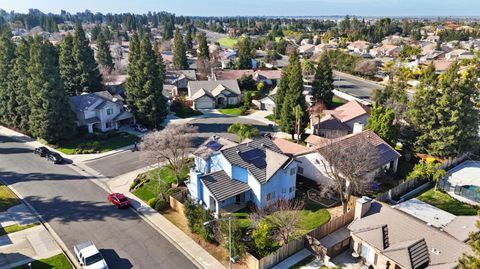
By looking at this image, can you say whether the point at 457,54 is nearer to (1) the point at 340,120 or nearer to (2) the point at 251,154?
(1) the point at 340,120

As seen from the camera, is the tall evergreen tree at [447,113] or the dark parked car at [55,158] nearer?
the tall evergreen tree at [447,113]

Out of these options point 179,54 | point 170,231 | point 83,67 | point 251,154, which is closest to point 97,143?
point 83,67

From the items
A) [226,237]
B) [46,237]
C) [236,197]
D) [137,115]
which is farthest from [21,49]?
[226,237]

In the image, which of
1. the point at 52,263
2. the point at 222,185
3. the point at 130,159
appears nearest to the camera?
the point at 52,263

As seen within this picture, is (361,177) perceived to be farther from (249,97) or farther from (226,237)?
(249,97)

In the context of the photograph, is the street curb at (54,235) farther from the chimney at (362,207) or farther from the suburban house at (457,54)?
the suburban house at (457,54)

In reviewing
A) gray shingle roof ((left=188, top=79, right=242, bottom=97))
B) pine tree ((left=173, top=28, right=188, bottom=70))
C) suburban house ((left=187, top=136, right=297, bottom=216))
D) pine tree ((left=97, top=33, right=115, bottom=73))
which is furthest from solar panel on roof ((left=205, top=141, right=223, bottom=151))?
pine tree ((left=173, top=28, right=188, bottom=70))

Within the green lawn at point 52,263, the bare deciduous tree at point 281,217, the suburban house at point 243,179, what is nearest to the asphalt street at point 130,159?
the suburban house at point 243,179
